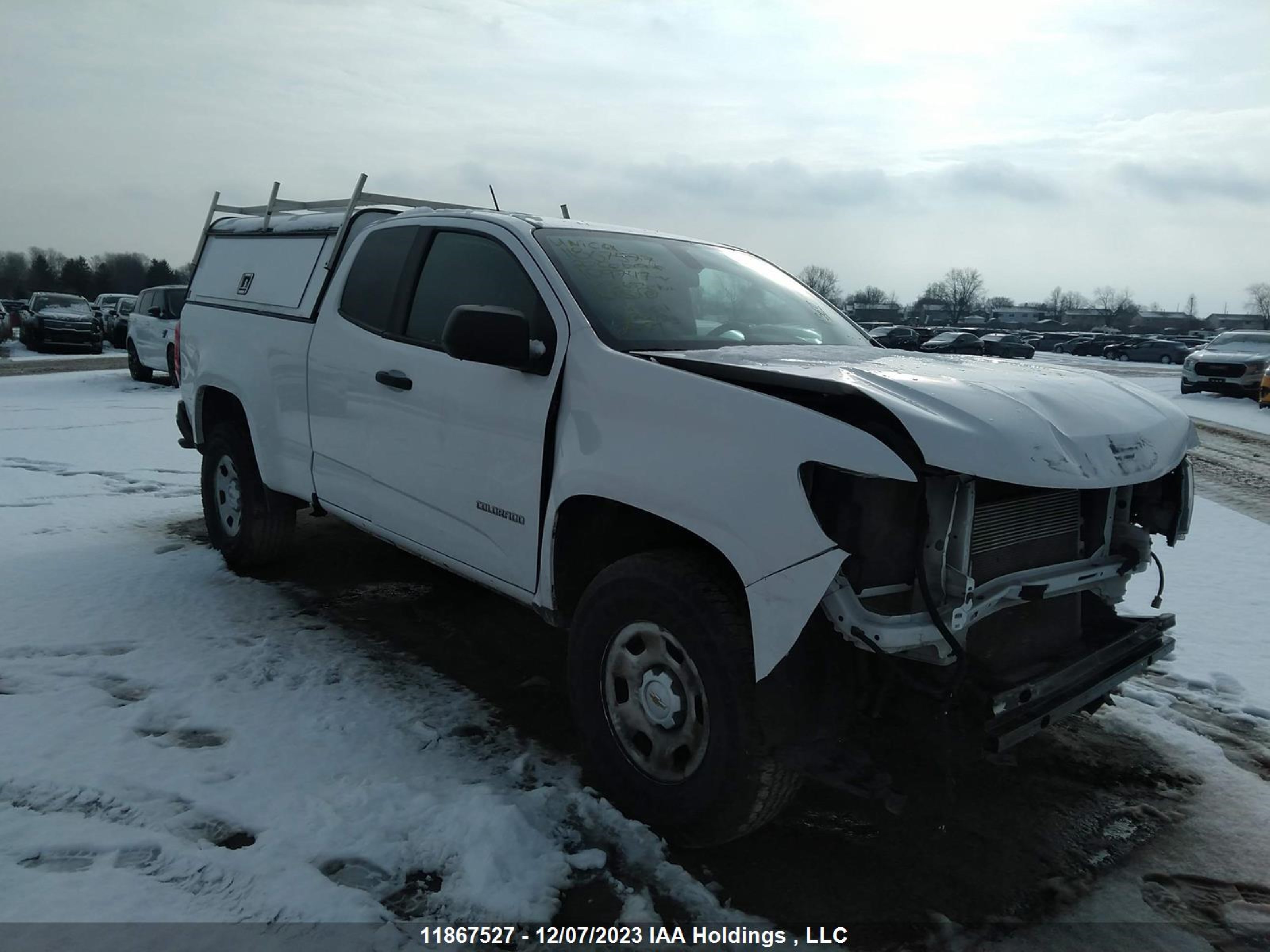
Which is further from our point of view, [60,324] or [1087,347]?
[1087,347]

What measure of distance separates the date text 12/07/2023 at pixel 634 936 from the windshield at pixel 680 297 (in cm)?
180

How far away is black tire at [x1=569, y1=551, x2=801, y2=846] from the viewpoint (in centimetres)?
270

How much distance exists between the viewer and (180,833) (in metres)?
2.94

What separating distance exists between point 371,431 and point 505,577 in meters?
1.10

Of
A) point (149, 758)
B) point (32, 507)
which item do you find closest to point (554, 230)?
point (149, 758)

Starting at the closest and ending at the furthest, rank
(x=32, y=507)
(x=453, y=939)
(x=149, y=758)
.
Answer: (x=453, y=939) → (x=149, y=758) → (x=32, y=507)

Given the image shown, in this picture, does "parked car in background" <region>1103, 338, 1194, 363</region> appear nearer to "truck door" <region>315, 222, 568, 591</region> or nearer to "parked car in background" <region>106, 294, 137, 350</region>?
"parked car in background" <region>106, 294, 137, 350</region>

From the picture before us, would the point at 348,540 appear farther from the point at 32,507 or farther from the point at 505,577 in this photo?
the point at 505,577

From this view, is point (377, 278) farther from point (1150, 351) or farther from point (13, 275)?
point (13, 275)

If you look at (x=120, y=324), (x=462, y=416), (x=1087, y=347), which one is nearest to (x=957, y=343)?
(x=1087, y=347)

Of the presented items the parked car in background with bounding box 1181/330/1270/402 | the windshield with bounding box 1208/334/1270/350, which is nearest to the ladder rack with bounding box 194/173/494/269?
the parked car in background with bounding box 1181/330/1270/402

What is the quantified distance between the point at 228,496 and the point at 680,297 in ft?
11.0

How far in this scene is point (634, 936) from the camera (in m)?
2.58

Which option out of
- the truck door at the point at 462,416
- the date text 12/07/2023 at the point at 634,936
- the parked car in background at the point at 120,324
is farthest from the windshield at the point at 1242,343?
the parked car in background at the point at 120,324
